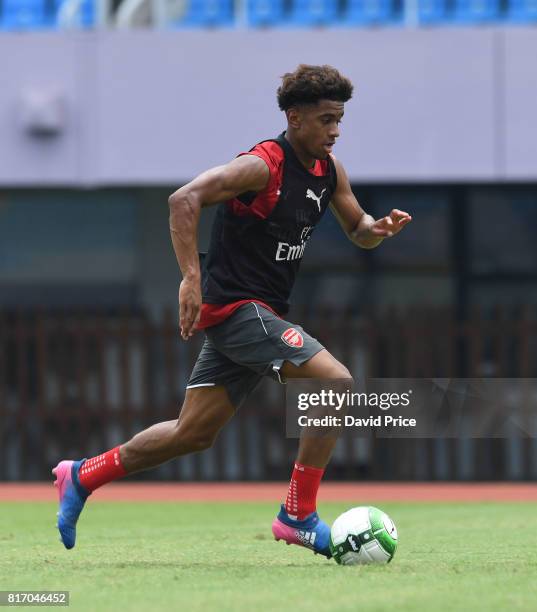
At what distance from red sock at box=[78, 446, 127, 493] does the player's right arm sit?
2.70ft

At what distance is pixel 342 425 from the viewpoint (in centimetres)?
640

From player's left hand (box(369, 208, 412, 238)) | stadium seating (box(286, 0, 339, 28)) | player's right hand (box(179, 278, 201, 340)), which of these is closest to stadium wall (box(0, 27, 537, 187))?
stadium seating (box(286, 0, 339, 28))

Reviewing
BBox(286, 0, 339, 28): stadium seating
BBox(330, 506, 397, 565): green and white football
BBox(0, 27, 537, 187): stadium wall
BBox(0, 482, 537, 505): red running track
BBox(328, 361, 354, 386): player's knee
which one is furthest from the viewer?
BBox(286, 0, 339, 28): stadium seating

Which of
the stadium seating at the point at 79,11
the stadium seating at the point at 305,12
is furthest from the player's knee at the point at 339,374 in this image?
the stadium seating at the point at 79,11

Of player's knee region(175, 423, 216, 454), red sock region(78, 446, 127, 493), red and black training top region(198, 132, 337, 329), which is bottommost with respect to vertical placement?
red sock region(78, 446, 127, 493)

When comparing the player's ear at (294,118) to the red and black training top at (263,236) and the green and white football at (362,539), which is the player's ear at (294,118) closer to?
the red and black training top at (263,236)

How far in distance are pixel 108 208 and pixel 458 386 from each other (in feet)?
17.2

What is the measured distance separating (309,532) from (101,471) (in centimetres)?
101

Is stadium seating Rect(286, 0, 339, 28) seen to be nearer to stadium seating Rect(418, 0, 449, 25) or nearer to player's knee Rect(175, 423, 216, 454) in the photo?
stadium seating Rect(418, 0, 449, 25)

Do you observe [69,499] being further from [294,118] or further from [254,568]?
[294,118]

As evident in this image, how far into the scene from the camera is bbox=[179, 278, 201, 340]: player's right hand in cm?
622

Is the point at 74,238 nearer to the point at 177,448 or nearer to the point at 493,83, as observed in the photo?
the point at 493,83

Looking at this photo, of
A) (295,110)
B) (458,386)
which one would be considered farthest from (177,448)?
(458,386)

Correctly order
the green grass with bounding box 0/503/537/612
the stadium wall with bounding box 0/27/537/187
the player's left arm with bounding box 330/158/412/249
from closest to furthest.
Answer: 1. the green grass with bounding box 0/503/537/612
2. the player's left arm with bounding box 330/158/412/249
3. the stadium wall with bounding box 0/27/537/187
